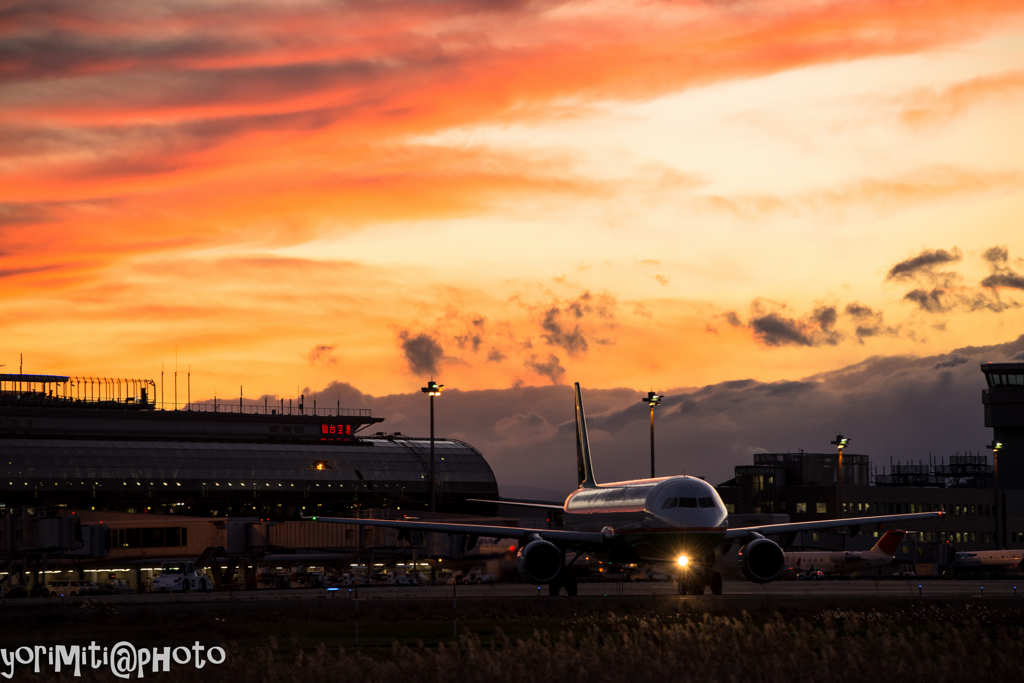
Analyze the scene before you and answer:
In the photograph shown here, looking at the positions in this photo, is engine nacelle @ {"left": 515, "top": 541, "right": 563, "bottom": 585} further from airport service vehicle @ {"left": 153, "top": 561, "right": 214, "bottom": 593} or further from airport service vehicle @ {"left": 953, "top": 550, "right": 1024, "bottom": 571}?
airport service vehicle @ {"left": 953, "top": 550, "right": 1024, "bottom": 571}

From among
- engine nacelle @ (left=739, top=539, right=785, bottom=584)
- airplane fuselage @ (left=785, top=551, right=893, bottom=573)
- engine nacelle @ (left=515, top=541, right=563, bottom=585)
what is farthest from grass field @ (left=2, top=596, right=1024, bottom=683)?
airplane fuselage @ (left=785, top=551, right=893, bottom=573)

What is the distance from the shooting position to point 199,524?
308 ft

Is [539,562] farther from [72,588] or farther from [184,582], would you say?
[72,588]

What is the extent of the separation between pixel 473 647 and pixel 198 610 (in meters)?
27.5

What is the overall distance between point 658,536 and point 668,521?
91 cm

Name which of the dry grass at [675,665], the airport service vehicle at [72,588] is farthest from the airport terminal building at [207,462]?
the dry grass at [675,665]

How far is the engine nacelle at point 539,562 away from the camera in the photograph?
178ft

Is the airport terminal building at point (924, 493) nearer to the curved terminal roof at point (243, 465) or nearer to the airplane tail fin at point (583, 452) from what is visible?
the curved terminal roof at point (243, 465)

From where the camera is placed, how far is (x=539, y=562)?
54.7m

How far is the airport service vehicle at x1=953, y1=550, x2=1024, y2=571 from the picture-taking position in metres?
116

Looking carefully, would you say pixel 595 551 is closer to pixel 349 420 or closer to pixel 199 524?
pixel 199 524

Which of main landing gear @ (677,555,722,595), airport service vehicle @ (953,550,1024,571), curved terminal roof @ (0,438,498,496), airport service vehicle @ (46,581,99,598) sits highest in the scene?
curved terminal roof @ (0,438,498,496)

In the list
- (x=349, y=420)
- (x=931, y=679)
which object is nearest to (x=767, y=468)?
(x=349, y=420)

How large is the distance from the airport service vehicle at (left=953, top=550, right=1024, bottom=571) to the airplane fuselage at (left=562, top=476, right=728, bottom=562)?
246ft
